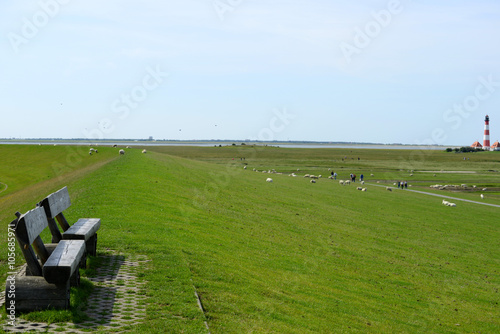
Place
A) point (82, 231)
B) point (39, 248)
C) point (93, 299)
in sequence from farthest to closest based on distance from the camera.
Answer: point (82, 231), point (93, 299), point (39, 248)

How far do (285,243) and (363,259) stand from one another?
372 centimetres

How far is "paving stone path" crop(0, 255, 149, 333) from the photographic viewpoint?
8531 mm

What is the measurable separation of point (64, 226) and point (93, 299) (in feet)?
13.3

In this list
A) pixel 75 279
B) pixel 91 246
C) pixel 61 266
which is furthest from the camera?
pixel 91 246

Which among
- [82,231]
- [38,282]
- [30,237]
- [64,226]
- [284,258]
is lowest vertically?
[284,258]

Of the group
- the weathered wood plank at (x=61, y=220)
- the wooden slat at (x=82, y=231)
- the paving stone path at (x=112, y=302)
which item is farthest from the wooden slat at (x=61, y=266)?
the weathered wood plank at (x=61, y=220)

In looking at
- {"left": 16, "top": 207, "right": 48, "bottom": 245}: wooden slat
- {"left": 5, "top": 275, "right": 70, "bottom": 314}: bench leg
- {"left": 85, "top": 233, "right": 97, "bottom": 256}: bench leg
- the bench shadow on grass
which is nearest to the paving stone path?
the bench shadow on grass

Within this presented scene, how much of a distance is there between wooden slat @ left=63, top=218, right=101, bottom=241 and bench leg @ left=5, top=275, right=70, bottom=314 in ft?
9.49

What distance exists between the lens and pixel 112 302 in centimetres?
998

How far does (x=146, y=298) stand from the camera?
10352 mm

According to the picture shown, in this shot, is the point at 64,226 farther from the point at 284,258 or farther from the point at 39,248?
the point at 284,258

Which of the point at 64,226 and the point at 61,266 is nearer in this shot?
the point at 61,266

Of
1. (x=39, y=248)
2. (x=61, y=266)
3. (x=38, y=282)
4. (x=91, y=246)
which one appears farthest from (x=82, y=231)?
(x=61, y=266)

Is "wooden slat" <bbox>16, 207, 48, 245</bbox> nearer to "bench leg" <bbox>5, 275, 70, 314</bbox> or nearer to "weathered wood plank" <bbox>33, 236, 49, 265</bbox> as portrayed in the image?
"weathered wood plank" <bbox>33, 236, 49, 265</bbox>
